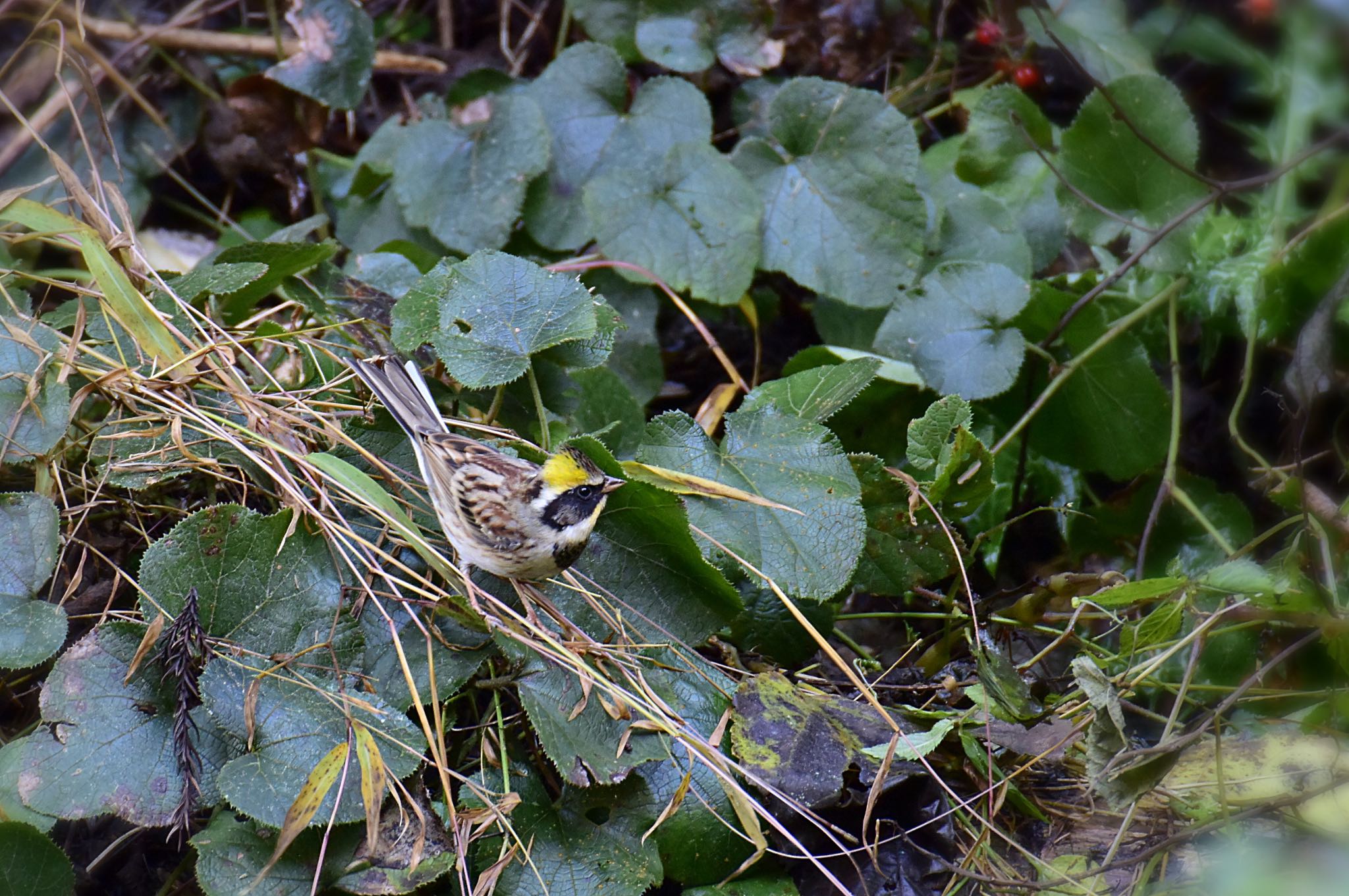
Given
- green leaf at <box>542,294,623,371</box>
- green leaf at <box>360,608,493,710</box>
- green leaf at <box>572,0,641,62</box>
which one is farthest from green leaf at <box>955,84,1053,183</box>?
green leaf at <box>360,608,493,710</box>

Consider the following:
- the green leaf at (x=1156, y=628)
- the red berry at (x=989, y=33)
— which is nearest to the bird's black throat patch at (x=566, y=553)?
the green leaf at (x=1156, y=628)

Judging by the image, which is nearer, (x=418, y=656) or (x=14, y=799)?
(x=14, y=799)

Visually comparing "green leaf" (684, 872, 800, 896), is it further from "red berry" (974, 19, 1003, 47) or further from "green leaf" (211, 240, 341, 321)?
"red berry" (974, 19, 1003, 47)

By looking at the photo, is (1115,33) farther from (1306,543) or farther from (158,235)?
(158,235)

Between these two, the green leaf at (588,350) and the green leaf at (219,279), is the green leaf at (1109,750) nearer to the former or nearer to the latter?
the green leaf at (588,350)

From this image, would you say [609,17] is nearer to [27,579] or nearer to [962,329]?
[962,329]

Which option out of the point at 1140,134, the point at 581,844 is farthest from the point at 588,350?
the point at 1140,134

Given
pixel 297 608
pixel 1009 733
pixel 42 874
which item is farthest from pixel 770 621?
pixel 42 874
